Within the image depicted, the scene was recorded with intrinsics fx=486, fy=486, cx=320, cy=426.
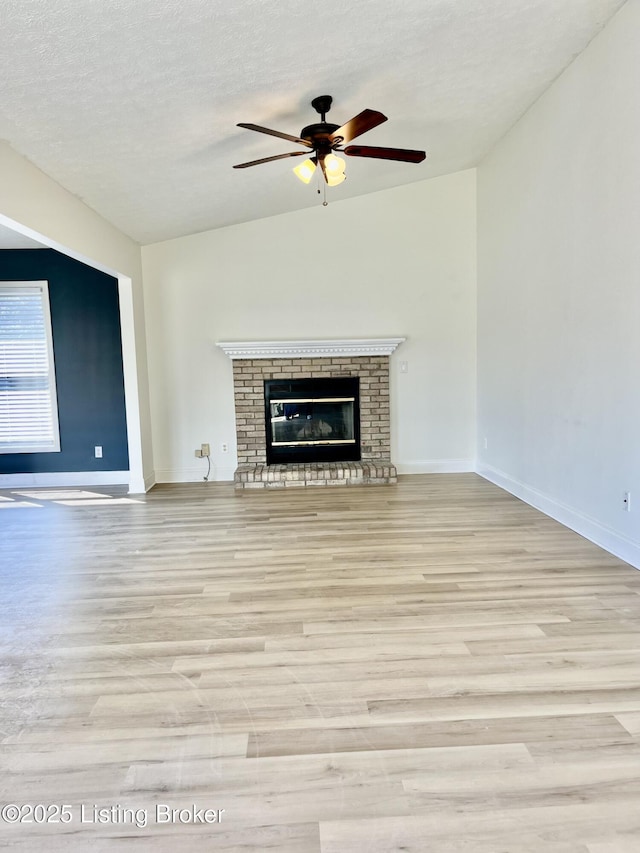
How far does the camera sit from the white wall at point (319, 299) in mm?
5184

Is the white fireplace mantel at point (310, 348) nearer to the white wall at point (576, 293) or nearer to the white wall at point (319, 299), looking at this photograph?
the white wall at point (319, 299)

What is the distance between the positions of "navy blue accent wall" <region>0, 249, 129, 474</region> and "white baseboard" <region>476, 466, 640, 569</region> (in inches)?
158

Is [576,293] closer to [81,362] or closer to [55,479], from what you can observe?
[81,362]

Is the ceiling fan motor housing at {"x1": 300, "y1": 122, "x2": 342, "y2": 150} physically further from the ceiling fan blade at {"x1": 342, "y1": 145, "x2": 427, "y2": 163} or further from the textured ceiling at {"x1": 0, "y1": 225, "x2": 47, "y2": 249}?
the textured ceiling at {"x1": 0, "y1": 225, "x2": 47, "y2": 249}

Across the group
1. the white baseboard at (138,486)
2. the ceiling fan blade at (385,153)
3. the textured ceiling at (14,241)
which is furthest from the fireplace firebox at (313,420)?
the textured ceiling at (14,241)

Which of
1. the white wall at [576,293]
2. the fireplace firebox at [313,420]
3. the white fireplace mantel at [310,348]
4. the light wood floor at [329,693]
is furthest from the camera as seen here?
the fireplace firebox at [313,420]

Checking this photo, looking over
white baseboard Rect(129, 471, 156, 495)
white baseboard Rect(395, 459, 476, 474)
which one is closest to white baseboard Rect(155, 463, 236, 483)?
white baseboard Rect(129, 471, 156, 495)

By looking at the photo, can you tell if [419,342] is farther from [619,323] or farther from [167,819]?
[167,819]

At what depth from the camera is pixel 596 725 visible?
1577 millimetres

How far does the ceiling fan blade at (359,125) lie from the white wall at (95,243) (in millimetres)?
1884

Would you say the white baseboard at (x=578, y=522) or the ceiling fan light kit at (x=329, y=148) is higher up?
the ceiling fan light kit at (x=329, y=148)

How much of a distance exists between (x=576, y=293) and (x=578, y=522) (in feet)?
5.16

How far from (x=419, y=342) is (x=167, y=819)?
15.5 ft

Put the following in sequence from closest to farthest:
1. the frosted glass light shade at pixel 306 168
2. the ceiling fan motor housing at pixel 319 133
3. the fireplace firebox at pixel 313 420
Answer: the ceiling fan motor housing at pixel 319 133 → the frosted glass light shade at pixel 306 168 → the fireplace firebox at pixel 313 420
